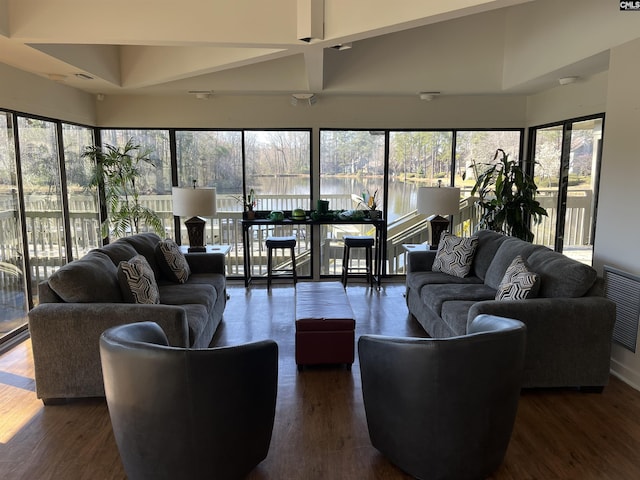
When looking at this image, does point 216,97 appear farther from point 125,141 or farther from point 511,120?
point 511,120

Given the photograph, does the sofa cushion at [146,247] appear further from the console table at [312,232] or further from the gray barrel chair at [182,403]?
the gray barrel chair at [182,403]

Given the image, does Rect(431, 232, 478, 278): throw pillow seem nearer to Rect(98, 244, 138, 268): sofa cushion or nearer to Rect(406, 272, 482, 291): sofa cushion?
Rect(406, 272, 482, 291): sofa cushion

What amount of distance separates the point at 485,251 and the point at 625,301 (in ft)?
4.26

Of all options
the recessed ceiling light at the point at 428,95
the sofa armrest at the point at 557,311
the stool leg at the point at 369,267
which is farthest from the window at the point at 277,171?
the sofa armrest at the point at 557,311

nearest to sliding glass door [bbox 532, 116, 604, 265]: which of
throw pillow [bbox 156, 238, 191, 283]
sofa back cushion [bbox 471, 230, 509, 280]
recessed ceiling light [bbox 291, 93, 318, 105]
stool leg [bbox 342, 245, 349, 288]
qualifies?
sofa back cushion [bbox 471, 230, 509, 280]

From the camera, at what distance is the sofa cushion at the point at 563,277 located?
3.01m

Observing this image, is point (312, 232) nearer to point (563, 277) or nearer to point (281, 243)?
point (281, 243)

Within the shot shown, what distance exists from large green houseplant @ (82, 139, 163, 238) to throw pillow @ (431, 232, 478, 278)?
3.57 metres

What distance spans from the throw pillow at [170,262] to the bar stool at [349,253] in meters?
2.26

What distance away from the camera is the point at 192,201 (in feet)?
16.2

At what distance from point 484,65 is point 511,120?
103cm

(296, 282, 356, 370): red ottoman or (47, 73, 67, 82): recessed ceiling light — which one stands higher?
(47, 73, 67, 82): recessed ceiling light

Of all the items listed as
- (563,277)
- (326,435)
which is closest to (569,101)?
(563,277)

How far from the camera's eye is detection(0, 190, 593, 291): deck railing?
4.33 metres
